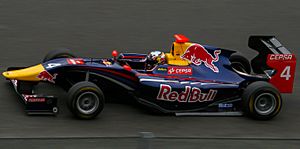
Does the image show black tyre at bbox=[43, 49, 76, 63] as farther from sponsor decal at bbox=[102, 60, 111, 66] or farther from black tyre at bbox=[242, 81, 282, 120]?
black tyre at bbox=[242, 81, 282, 120]

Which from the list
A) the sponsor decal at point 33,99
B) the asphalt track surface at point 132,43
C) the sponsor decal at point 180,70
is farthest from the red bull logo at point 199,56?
the sponsor decal at point 33,99

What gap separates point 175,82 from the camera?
1145 cm

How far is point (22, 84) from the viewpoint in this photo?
11344mm

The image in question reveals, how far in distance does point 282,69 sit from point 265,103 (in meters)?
0.85

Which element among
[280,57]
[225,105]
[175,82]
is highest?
[280,57]

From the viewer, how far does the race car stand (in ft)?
36.9

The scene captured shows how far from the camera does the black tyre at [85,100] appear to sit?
10695 mm

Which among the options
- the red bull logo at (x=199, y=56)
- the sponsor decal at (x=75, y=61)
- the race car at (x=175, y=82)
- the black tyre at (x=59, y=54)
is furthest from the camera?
the black tyre at (x=59, y=54)

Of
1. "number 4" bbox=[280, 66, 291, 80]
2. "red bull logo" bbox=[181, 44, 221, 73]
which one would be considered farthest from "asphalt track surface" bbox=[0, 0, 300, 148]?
"red bull logo" bbox=[181, 44, 221, 73]

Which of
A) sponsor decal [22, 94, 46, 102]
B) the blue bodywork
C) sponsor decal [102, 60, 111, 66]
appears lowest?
sponsor decal [22, 94, 46, 102]

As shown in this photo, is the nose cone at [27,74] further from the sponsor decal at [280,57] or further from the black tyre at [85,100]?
the sponsor decal at [280,57]

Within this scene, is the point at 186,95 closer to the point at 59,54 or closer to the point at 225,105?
the point at 225,105

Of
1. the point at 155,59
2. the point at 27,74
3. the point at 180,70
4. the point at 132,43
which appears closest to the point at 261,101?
the point at 180,70

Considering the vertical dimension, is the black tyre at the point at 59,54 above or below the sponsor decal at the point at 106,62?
above
